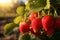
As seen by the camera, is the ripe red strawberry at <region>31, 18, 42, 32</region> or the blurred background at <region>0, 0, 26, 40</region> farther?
the blurred background at <region>0, 0, 26, 40</region>

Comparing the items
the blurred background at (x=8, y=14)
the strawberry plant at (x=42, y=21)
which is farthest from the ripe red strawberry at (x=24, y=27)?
the blurred background at (x=8, y=14)

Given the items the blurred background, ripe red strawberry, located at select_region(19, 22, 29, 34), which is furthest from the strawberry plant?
the blurred background

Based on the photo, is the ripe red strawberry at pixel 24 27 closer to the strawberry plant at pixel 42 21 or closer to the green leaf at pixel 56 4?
the strawberry plant at pixel 42 21

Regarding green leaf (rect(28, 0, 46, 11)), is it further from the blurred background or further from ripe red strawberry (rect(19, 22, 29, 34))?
the blurred background

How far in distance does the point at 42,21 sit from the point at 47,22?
0.06 feet

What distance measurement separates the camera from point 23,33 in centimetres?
85

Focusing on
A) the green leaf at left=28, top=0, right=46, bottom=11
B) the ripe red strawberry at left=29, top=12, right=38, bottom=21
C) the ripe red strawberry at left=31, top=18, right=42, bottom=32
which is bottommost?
the ripe red strawberry at left=31, top=18, right=42, bottom=32

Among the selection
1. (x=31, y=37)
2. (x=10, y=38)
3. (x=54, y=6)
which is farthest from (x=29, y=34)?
(x=10, y=38)

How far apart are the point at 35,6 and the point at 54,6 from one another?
8 cm

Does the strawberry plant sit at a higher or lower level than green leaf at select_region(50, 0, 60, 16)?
lower

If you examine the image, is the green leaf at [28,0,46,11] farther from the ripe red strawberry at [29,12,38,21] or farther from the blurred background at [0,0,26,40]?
the blurred background at [0,0,26,40]

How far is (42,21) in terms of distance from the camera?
78cm

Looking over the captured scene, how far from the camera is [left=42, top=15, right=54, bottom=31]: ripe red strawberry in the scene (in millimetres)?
767

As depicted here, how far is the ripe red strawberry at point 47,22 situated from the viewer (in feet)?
2.52
